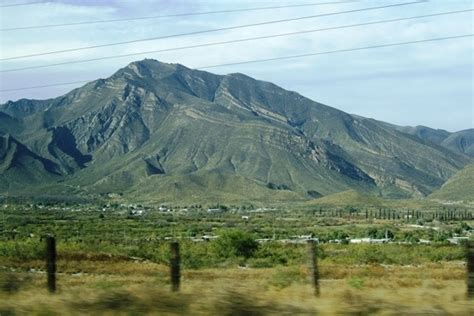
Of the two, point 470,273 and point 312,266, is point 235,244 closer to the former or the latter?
point 312,266

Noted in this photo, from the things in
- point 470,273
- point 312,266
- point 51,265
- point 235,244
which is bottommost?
point 235,244

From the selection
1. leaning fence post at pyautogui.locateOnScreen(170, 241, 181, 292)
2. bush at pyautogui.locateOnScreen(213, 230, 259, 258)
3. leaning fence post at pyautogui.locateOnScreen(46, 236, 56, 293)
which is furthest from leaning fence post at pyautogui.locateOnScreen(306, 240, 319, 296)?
bush at pyautogui.locateOnScreen(213, 230, 259, 258)

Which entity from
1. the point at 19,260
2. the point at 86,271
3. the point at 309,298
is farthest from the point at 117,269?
the point at 309,298

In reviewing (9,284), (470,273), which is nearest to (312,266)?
(470,273)

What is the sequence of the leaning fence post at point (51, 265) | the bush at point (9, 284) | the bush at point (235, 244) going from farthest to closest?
the bush at point (235, 244) < the leaning fence post at point (51, 265) < the bush at point (9, 284)

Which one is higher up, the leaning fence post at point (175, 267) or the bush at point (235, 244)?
the leaning fence post at point (175, 267)

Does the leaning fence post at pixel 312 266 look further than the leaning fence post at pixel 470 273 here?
Yes

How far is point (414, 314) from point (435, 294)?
2.53m

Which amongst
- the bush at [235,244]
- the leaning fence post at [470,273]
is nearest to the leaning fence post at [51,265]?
the leaning fence post at [470,273]

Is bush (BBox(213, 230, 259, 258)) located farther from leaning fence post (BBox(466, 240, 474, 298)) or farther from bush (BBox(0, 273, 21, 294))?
leaning fence post (BBox(466, 240, 474, 298))

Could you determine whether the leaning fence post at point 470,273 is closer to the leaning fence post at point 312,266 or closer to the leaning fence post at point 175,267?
the leaning fence post at point 312,266

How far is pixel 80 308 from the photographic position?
1209cm

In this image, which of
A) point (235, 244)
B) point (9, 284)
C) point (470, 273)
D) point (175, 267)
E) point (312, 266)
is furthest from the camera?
point (235, 244)

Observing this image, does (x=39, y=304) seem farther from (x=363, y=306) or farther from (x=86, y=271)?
(x=86, y=271)
